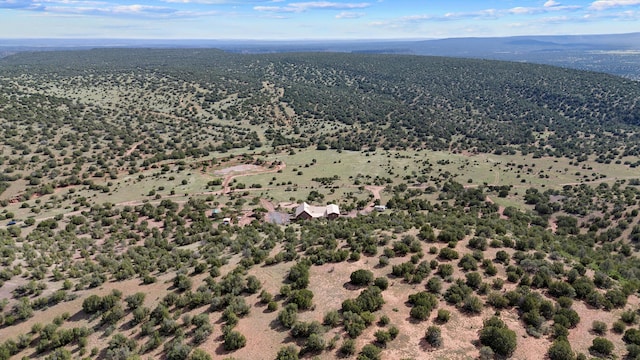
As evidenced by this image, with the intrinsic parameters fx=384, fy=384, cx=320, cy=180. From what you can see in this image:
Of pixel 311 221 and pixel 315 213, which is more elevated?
pixel 311 221

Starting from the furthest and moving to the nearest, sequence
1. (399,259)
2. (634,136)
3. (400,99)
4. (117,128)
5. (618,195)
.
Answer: (400,99) → (634,136) → (117,128) → (618,195) → (399,259)

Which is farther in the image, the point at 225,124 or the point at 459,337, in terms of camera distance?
the point at 225,124

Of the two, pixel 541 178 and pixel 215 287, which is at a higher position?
pixel 215 287

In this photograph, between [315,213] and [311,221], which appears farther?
[315,213]

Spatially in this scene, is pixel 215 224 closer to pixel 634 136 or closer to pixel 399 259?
pixel 399 259

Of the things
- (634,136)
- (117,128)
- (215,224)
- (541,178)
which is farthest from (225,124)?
(634,136)

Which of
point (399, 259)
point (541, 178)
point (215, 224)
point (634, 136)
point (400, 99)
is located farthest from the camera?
point (400, 99)

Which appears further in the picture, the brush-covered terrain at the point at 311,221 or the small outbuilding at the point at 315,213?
the small outbuilding at the point at 315,213

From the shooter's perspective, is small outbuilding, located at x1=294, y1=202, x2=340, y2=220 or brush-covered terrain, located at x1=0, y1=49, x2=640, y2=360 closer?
brush-covered terrain, located at x1=0, y1=49, x2=640, y2=360
